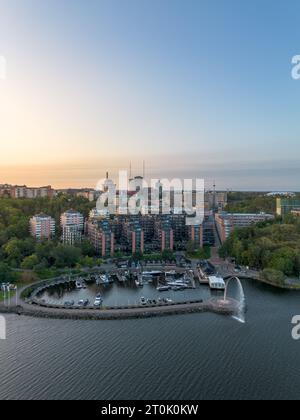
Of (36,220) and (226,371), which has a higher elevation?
(36,220)

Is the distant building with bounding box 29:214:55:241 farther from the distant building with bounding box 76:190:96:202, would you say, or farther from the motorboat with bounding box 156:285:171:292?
the distant building with bounding box 76:190:96:202

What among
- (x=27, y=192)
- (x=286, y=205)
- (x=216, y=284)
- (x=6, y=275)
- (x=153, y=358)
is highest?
(x=27, y=192)

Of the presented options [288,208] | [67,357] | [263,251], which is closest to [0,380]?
[67,357]

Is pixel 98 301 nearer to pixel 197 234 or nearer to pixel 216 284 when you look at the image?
pixel 216 284

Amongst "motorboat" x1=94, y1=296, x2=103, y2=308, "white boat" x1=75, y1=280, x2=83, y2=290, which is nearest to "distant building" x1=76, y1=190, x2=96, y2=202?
"white boat" x1=75, y1=280, x2=83, y2=290

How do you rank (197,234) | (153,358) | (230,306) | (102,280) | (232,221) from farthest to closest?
(232,221) → (197,234) → (102,280) → (230,306) → (153,358)

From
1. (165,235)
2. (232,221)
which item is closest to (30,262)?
(165,235)

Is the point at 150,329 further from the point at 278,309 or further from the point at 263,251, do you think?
the point at 263,251

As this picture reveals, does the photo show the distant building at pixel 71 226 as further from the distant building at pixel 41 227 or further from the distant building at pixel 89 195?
the distant building at pixel 89 195
